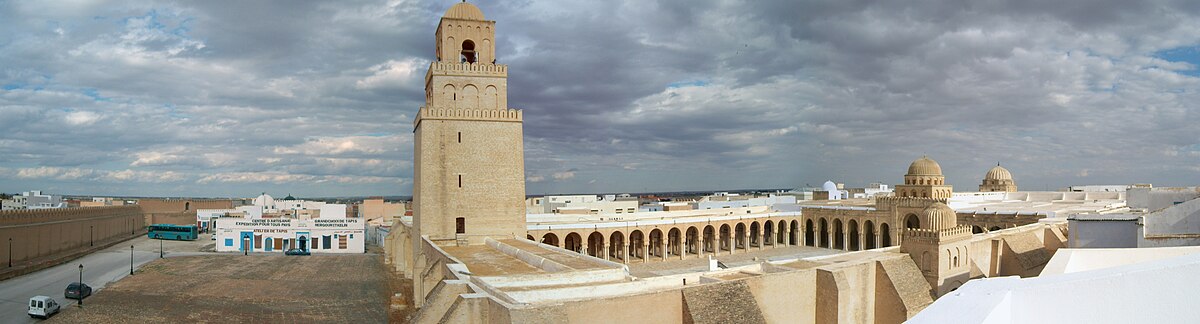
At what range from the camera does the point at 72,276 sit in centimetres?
2916

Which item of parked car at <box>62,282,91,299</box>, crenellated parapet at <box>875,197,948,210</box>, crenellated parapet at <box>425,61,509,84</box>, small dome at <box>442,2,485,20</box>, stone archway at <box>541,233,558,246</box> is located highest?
small dome at <box>442,2,485,20</box>

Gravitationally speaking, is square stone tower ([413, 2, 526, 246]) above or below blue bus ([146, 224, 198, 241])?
above

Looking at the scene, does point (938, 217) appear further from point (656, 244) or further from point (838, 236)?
point (838, 236)

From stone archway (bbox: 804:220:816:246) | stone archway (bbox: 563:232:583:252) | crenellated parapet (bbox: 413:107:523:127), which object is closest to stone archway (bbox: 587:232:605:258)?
stone archway (bbox: 563:232:583:252)

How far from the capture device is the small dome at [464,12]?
935 inches

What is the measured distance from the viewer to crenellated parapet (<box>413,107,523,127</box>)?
2239cm

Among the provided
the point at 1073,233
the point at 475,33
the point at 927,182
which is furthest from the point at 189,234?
the point at 1073,233

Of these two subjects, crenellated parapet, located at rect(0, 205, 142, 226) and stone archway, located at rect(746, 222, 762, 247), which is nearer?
crenellated parapet, located at rect(0, 205, 142, 226)

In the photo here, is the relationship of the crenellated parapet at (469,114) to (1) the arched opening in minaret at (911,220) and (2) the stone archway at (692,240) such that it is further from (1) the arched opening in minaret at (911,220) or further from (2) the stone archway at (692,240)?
(1) the arched opening in minaret at (911,220)

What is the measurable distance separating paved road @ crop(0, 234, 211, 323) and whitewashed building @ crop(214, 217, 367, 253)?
2209 millimetres

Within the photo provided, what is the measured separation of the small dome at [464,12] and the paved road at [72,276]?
52.2 feet

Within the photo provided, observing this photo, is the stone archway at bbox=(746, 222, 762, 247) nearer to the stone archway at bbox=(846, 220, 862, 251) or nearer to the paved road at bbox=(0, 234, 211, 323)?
the stone archway at bbox=(846, 220, 862, 251)

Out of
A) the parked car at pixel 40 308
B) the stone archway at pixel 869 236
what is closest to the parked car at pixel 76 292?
the parked car at pixel 40 308

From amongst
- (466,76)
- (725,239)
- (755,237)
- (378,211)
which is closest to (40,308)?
(466,76)
